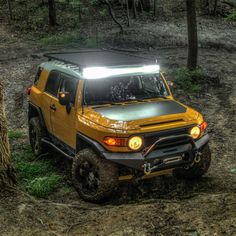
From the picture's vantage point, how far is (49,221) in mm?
5395

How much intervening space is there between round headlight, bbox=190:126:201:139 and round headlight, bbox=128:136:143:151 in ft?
3.23

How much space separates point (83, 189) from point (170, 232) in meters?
2.23

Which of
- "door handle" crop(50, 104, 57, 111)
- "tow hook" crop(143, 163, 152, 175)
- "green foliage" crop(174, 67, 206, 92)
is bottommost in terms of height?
"green foliage" crop(174, 67, 206, 92)

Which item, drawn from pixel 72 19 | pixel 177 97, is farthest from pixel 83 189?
pixel 72 19

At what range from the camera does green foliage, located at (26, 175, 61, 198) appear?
693 cm

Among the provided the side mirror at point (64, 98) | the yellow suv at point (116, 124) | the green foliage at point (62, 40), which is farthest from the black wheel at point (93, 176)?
the green foliage at point (62, 40)

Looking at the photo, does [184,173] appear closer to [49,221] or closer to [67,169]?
[67,169]

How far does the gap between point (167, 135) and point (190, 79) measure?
878 cm

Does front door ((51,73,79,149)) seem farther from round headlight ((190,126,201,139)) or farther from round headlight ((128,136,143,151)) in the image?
round headlight ((190,126,201,139))

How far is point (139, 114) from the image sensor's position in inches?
259

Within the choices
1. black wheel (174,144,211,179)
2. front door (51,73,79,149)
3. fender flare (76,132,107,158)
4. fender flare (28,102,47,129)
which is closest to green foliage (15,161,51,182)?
front door (51,73,79,149)

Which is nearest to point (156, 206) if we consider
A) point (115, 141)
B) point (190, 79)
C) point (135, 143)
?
point (135, 143)

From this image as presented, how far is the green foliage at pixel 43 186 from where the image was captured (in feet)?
22.7

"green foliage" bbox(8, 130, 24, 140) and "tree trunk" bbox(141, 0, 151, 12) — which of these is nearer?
"green foliage" bbox(8, 130, 24, 140)
